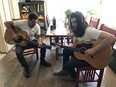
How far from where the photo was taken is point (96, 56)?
156cm

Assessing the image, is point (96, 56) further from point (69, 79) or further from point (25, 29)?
point (25, 29)

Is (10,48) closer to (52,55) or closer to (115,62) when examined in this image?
(52,55)

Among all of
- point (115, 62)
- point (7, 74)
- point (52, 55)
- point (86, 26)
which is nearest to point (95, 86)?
point (115, 62)

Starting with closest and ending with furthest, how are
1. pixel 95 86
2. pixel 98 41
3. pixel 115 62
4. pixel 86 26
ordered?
pixel 98 41
pixel 86 26
pixel 95 86
pixel 115 62

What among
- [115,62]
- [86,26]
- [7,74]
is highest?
[86,26]

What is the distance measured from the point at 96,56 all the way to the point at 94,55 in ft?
0.09

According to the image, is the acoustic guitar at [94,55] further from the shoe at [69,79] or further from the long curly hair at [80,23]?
the shoe at [69,79]

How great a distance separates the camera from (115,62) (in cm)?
218

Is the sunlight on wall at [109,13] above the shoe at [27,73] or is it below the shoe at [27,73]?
above

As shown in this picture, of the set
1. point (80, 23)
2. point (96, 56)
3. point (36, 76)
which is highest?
point (80, 23)

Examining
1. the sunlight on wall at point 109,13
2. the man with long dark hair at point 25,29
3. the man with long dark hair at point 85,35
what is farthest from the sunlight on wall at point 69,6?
the man with long dark hair at point 85,35

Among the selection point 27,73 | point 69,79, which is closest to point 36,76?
point 27,73

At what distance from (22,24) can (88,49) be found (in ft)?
4.29

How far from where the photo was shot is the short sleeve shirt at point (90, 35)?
1.51 meters
